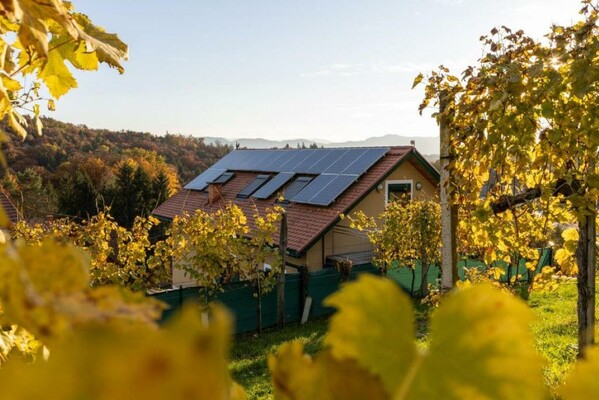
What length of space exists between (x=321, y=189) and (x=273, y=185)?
6.50ft

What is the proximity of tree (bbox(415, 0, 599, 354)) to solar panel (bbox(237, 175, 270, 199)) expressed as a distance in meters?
10.5

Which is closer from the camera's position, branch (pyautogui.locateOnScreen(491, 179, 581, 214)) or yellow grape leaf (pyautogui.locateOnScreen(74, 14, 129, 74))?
yellow grape leaf (pyautogui.locateOnScreen(74, 14, 129, 74))

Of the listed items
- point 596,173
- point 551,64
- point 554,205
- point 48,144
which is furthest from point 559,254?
point 48,144

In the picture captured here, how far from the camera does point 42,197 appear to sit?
2373 centimetres

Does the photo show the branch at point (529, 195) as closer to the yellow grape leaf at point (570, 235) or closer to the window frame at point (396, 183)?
the yellow grape leaf at point (570, 235)

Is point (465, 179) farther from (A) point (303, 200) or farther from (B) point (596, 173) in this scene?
(A) point (303, 200)

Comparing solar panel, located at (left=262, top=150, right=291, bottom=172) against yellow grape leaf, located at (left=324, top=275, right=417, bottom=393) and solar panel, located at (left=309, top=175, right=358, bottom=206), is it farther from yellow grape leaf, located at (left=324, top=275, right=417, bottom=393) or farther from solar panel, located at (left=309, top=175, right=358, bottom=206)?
yellow grape leaf, located at (left=324, top=275, right=417, bottom=393)

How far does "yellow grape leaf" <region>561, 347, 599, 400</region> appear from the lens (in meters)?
0.20

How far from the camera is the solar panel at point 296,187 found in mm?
13319

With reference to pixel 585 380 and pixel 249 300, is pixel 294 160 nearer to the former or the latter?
pixel 249 300

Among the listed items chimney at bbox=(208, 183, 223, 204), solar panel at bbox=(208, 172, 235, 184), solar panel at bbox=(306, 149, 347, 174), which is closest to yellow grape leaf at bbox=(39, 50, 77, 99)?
solar panel at bbox=(306, 149, 347, 174)

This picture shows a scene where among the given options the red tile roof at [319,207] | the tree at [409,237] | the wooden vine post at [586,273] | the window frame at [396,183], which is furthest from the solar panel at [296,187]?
the wooden vine post at [586,273]

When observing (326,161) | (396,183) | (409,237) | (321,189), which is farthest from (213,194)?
(409,237)

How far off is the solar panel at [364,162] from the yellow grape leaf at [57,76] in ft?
37.2
